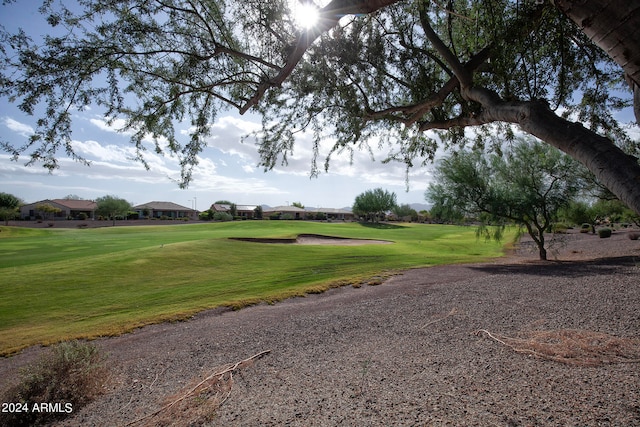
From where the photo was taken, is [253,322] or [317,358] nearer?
[317,358]

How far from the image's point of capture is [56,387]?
14.6 feet

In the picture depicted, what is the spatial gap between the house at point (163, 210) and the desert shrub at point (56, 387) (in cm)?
10607

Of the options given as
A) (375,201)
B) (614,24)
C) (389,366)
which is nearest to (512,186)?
(389,366)

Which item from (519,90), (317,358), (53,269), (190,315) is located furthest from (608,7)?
(53,269)

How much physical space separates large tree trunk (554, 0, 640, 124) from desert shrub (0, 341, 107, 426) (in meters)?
6.74

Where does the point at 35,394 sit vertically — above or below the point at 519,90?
below

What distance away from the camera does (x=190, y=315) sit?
31.0ft

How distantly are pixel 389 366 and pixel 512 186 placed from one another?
18450 mm

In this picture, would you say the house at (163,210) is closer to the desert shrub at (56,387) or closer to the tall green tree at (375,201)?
the tall green tree at (375,201)

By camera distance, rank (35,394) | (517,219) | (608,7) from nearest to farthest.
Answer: (608,7) → (35,394) → (517,219)

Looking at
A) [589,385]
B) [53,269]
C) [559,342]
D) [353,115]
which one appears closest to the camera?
[589,385]

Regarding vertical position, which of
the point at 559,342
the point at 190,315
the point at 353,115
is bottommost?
the point at 190,315

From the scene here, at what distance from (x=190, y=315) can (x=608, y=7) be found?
10360 mm

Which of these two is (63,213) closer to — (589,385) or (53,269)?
(53,269)
